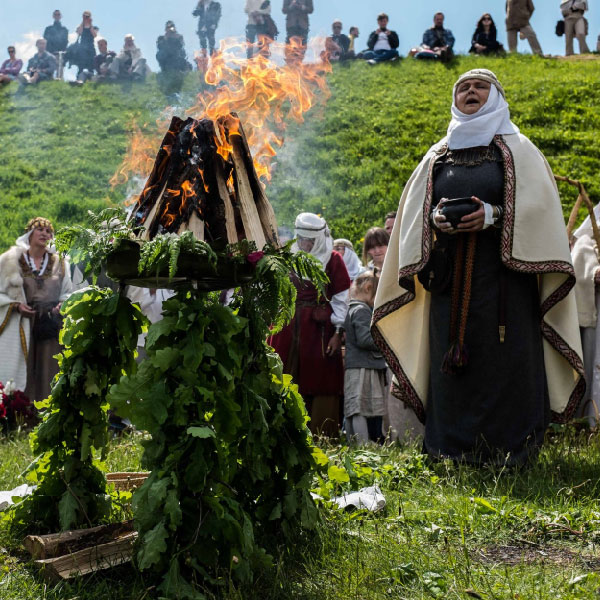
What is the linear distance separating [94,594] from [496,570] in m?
1.65

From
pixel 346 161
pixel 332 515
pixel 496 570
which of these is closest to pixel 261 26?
pixel 332 515

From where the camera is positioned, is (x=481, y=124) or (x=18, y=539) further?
(x=481, y=124)

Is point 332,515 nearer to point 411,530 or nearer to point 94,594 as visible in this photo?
point 411,530

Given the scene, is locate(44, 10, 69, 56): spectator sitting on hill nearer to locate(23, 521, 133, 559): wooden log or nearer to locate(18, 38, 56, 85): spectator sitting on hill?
locate(18, 38, 56, 85): spectator sitting on hill

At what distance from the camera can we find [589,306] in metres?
7.49

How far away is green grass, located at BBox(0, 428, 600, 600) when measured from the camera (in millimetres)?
3430

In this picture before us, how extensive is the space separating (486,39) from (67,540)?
24.8 meters

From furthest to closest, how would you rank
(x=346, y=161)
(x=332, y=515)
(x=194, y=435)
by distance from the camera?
(x=346, y=161), (x=332, y=515), (x=194, y=435)

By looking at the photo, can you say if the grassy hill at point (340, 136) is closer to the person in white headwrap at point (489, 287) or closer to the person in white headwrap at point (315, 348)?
the person in white headwrap at point (315, 348)

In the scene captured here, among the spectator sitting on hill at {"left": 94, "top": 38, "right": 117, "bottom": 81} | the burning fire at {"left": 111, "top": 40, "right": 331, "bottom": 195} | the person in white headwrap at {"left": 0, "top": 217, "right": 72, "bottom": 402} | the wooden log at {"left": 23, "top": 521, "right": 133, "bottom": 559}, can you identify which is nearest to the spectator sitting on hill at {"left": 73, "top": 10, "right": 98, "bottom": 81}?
the spectator sitting on hill at {"left": 94, "top": 38, "right": 117, "bottom": 81}

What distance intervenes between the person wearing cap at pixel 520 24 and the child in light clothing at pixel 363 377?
18.9 metres

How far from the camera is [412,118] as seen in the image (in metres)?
22.7

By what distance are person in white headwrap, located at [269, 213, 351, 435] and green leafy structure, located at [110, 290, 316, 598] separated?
13.2ft

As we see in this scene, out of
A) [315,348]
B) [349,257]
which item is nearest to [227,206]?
[315,348]
